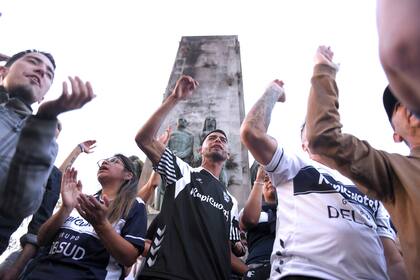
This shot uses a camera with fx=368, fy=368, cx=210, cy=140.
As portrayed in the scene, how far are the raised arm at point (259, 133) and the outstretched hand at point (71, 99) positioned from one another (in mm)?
987

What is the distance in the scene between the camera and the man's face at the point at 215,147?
3352mm

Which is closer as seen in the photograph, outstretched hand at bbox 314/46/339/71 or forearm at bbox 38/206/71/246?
outstretched hand at bbox 314/46/339/71

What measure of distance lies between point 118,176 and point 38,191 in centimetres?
182

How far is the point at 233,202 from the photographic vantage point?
317 centimetres

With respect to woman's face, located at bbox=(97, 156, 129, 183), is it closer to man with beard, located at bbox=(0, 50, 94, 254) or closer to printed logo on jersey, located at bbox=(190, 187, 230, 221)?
printed logo on jersey, located at bbox=(190, 187, 230, 221)

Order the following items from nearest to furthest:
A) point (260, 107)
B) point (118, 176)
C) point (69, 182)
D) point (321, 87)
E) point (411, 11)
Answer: point (411, 11), point (321, 87), point (260, 107), point (69, 182), point (118, 176)

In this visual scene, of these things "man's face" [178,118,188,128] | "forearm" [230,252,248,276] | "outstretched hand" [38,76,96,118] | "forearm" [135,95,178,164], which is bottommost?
"forearm" [230,252,248,276]

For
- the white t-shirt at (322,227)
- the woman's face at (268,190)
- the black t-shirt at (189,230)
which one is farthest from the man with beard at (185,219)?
the white t-shirt at (322,227)

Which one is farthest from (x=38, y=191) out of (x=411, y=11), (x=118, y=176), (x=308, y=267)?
(x=118, y=176)

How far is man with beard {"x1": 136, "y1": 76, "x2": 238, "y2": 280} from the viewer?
2.43m

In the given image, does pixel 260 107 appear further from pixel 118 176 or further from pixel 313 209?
pixel 118 176

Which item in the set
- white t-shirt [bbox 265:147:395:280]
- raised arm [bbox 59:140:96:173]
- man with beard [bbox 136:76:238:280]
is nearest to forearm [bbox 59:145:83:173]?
raised arm [bbox 59:140:96:173]

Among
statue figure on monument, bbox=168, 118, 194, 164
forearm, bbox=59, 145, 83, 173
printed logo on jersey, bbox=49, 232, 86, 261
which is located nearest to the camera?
printed logo on jersey, bbox=49, 232, 86, 261

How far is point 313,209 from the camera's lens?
2.04 meters
